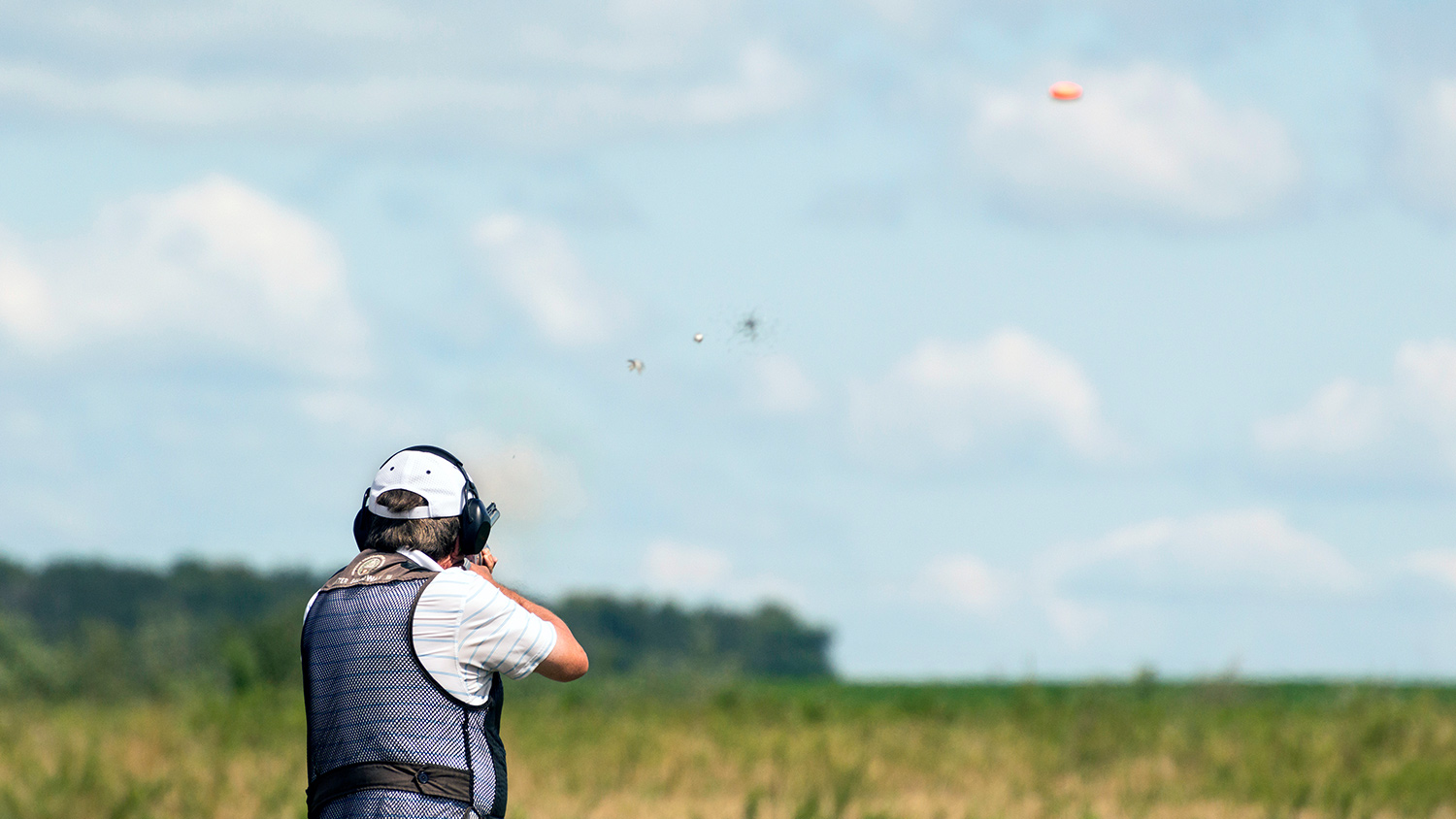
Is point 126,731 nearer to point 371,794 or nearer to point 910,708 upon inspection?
point 910,708

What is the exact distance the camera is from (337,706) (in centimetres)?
516

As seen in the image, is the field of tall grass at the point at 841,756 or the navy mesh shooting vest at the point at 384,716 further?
the field of tall grass at the point at 841,756

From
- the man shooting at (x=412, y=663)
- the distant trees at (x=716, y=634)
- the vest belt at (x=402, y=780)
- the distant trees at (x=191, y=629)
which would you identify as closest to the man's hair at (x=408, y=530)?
the man shooting at (x=412, y=663)

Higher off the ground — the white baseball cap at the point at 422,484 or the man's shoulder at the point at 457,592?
the white baseball cap at the point at 422,484

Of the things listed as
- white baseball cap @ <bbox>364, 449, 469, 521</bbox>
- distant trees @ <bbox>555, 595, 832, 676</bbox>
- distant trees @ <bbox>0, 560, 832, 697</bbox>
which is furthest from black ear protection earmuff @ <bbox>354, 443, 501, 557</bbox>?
distant trees @ <bbox>555, 595, 832, 676</bbox>

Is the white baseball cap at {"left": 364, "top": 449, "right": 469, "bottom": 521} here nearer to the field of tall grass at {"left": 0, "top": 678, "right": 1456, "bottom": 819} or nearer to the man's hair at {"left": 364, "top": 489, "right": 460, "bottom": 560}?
the man's hair at {"left": 364, "top": 489, "right": 460, "bottom": 560}

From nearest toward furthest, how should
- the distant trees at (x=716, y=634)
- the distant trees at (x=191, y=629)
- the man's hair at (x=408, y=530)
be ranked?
the man's hair at (x=408, y=530) → the distant trees at (x=191, y=629) → the distant trees at (x=716, y=634)

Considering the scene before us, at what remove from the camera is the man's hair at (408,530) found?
17.1ft

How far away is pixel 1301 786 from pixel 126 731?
691 inches

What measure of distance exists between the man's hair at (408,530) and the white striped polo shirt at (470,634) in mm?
95

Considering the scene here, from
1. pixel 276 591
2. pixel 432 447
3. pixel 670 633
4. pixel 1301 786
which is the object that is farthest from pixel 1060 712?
pixel 276 591

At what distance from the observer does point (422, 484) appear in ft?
17.2

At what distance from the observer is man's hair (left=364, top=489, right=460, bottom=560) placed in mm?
5227

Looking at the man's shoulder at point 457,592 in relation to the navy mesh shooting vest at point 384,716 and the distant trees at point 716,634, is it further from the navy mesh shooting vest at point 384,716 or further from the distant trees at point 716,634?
the distant trees at point 716,634
